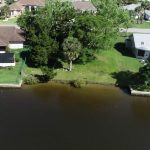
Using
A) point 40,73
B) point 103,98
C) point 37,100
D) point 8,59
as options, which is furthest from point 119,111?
point 8,59

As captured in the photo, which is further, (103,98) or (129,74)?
(129,74)

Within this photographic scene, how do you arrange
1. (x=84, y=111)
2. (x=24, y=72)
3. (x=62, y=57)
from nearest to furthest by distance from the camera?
1. (x=84, y=111)
2. (x=24, y=72)
3. (x=62, y=57)

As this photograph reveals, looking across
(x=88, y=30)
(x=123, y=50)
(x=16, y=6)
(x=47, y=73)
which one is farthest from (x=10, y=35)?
(x=16, y=6)

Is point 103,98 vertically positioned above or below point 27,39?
below

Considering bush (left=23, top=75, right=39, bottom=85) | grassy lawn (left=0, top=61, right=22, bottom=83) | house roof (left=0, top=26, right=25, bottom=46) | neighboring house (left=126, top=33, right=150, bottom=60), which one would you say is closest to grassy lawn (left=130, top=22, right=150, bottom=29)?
neighboring house (left=126, top=33, right=150, bottom=60)

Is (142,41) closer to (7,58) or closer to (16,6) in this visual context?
(7,58)

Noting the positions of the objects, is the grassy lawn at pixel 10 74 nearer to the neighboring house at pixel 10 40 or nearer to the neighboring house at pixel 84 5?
the neighboring house at pixel 10 40

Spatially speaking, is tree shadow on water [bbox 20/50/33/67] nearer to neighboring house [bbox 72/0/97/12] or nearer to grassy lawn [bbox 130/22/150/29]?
neighboring house [bbox 72/0/97/12]

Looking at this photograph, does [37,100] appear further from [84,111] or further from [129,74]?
[129,74]
